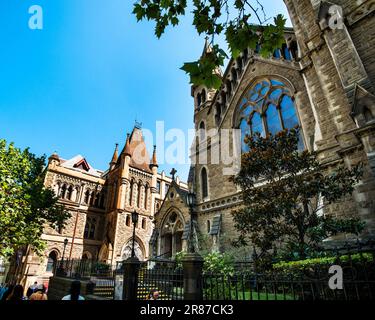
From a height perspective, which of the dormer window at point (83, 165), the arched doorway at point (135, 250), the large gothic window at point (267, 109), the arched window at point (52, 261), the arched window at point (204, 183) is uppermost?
the dormer window at point (83, 165)

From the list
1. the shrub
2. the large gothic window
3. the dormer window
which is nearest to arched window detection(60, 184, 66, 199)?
the dormer window

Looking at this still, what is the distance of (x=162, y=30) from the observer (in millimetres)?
3533

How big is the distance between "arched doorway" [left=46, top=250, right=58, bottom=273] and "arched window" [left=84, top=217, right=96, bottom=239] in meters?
4.21

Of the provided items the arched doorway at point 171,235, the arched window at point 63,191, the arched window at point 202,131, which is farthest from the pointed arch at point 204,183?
the arched window at point 63,191

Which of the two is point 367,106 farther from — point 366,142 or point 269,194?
point 269,194

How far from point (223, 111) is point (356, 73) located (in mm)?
10102

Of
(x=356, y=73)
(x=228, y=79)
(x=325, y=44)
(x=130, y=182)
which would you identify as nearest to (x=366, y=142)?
(x=356, y=73)

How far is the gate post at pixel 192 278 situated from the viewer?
5371 mm

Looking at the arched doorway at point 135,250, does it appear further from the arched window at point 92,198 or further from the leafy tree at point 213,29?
the leafy tree at point 213,29

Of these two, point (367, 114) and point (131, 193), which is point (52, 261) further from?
point (367, 114)

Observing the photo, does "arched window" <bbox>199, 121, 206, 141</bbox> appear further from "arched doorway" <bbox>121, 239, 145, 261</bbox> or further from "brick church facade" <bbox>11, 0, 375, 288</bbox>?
"arched doorway" <bbox>121, 239, 145, 261</bbox>

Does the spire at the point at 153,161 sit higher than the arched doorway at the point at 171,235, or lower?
higher

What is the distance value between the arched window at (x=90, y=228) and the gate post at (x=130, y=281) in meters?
25.9
